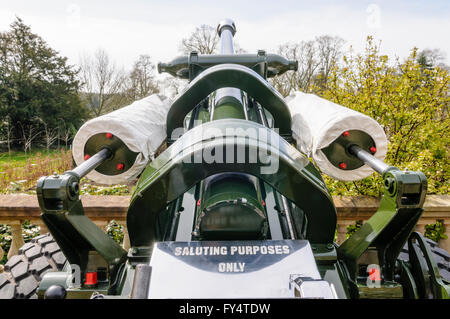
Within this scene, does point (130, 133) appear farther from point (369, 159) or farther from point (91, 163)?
point (369, 159)

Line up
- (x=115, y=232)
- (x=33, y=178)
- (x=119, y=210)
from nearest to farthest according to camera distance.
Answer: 1. (x=119, y=210)
2. (x=115, y=232)
3. (x=33, y=178)

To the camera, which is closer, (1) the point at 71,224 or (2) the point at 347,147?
(1) the point at 71,224

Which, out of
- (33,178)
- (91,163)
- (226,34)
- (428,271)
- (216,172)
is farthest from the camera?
(33,178)

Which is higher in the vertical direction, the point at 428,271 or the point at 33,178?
the point at 428,271

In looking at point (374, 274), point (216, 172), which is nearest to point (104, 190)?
point (216, 172)

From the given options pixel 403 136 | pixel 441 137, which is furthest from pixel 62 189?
pixel 441 137

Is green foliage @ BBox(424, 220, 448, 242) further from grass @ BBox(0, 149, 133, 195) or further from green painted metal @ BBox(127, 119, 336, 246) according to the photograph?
grass @ BBox(0, 149, 133, 195)

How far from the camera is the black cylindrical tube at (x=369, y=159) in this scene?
6.08ft

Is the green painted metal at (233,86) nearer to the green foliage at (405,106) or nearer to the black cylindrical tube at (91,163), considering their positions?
the black cylindrical tube at (91,163)

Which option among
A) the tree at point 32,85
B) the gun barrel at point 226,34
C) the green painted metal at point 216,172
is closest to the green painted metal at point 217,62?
the gun barrel at point 226,34

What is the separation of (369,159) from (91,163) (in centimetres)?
175

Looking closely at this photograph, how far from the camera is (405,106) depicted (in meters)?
5.21

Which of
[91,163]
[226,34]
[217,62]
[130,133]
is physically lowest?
[91,163]
